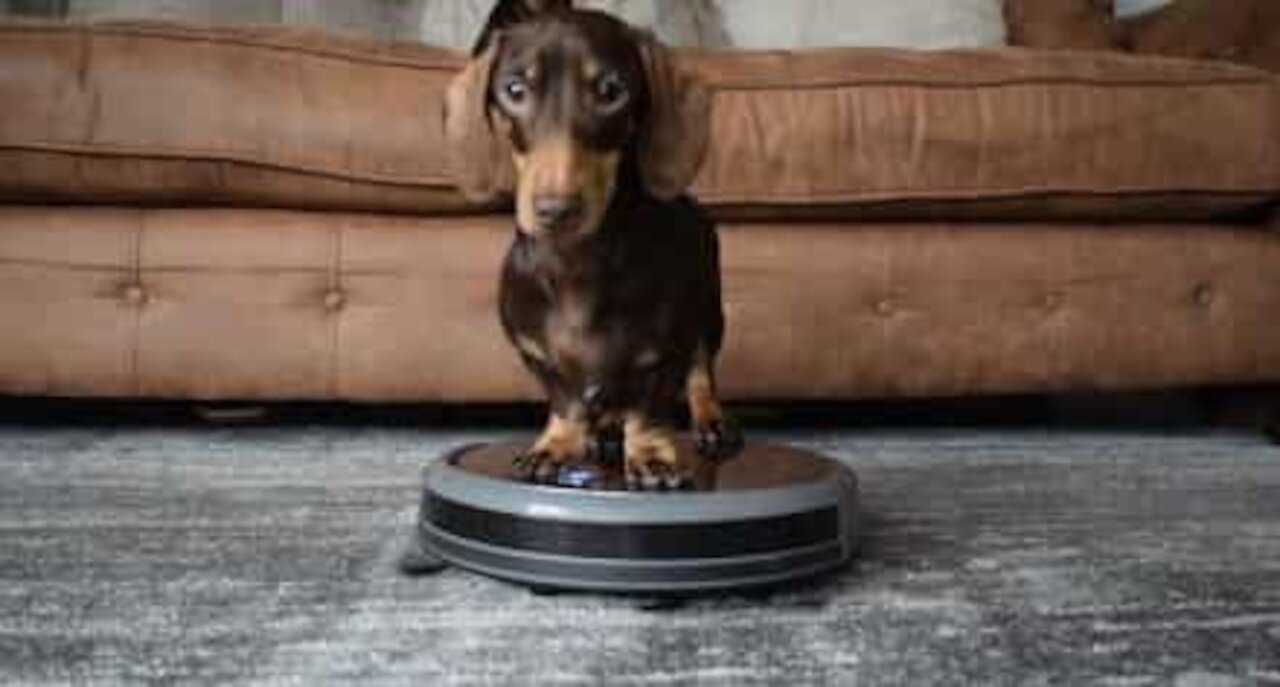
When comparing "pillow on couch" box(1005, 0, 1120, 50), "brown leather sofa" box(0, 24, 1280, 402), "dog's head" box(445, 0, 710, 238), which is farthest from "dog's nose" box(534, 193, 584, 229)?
"pillow on couch" box(1005, 0, 1120, 50)

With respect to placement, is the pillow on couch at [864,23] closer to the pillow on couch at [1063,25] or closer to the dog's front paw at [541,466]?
the pillow on couch at [1063,25]

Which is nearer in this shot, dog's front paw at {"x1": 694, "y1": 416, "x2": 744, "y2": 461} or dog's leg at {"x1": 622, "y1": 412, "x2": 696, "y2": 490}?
dog's leg at {"x1": 622, "y1": 412, "x2": 696, "y2": 490}

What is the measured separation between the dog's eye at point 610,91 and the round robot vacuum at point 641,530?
26 centimetres

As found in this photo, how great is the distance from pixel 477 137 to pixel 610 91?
0.37ft

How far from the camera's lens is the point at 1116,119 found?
1567mm

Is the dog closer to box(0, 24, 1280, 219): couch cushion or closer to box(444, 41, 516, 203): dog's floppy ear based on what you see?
box(444, 41, 516, 203): dog's floppy ear

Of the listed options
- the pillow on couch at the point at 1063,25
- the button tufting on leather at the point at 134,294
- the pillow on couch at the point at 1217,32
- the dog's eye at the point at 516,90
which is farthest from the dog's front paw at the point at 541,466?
the pillow on couch at the point at 1063,25

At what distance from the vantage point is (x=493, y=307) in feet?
5.08

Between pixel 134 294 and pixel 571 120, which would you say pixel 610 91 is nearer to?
pixel 571 120

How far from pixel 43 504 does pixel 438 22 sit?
1054 mm

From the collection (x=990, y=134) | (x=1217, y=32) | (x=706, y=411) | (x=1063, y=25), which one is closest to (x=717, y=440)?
(x=706, y=411)

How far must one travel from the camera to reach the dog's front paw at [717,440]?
A: 42.3 inches

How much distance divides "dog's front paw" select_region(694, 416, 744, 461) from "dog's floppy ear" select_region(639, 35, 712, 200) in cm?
23

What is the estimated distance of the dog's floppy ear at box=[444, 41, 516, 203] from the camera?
3.11 ft
